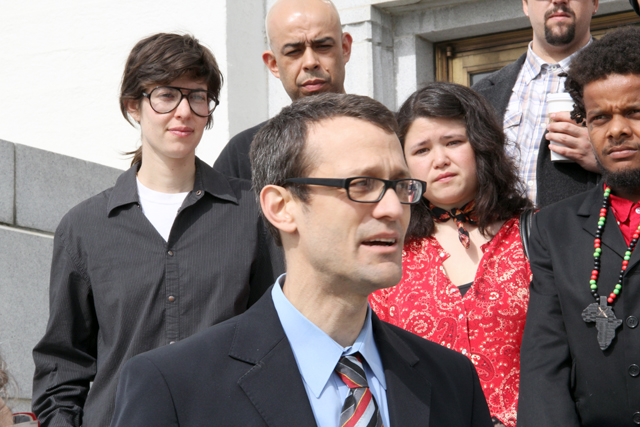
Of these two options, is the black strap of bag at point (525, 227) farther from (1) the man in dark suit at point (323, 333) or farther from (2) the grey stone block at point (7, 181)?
(2) the grey stone block at point (7, 181)

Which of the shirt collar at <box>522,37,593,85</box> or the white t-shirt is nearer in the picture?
the white t-shirt

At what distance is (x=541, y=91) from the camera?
4.10m

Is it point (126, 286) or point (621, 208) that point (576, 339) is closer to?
point (621, 208)

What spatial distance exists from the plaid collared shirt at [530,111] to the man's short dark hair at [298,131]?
56.6 inches

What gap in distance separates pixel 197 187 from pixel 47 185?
2.15m

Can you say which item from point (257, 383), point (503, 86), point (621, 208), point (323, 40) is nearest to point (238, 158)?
point (323, 40)

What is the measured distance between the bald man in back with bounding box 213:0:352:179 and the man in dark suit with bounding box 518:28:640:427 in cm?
129

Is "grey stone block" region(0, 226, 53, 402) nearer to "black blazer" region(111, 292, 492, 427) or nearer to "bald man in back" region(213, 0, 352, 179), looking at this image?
"bald man in back" region(213, 0, 352, 179)

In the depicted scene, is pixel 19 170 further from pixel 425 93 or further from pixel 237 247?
pixel 425 93

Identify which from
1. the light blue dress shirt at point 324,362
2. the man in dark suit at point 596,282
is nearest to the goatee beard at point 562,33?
the man in dark suit at point 596,282

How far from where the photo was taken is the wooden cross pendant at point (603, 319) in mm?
2779

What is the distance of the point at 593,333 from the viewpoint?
2812 millimetres

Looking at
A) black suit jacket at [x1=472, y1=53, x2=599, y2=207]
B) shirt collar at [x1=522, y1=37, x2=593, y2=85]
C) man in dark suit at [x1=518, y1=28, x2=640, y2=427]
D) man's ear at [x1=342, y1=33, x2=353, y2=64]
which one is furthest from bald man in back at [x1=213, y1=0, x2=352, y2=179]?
man in dark suit at [x1=518, y1=28, x2=640, y2=427]

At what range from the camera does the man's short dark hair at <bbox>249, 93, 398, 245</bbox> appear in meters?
2.35
